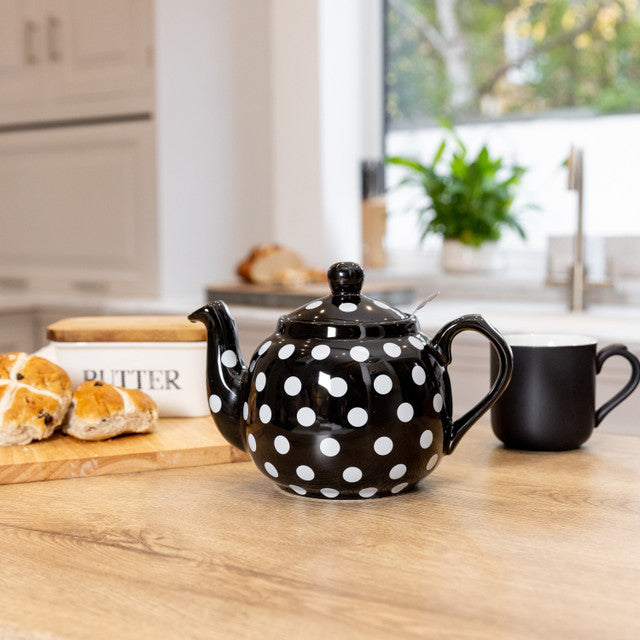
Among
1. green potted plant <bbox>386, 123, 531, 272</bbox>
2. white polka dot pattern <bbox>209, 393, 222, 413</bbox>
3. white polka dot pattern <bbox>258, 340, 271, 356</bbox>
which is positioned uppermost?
green potted plant <bbox>386, 123, 531, 272</bbox>

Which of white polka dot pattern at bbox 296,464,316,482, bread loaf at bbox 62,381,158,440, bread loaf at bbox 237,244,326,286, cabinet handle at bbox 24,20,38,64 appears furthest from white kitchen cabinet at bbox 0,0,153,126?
white polka dot pattern at bbox 296,464,316,482

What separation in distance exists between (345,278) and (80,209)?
2.09 m

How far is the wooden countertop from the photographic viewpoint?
0.54m

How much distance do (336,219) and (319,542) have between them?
213 cm

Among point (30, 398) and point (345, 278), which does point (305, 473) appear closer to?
point (345, 278)

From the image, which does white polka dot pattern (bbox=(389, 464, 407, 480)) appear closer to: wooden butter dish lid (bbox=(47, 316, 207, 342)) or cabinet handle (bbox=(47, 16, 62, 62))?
wooden butter dish lid (bbox=(47, 316, 207, 342))

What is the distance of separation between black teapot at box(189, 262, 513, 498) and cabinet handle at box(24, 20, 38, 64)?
2234 mm

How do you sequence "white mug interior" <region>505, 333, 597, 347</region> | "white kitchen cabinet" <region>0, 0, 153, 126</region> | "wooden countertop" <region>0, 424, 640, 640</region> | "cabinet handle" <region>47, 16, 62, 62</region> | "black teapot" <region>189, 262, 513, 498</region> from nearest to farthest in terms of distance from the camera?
"wooden countertop" <region>0, 424, 640, 640</region>, "black teapot" <region>189, 262, 513, 498</region>, "white mug interior" <region>505, 333, 597, 347</region>, "white kitchen cabinet" <region>0, 0, 153, 126</region>, "cabinet handle" <region>47, 16, 62, 62</region>

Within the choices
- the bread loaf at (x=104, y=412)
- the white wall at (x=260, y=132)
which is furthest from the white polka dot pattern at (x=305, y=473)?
the white wall at (x=260, y=132)

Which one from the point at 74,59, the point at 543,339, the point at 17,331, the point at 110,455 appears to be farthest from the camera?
the point at 74,59

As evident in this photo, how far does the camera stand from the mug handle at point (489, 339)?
0.77 metres

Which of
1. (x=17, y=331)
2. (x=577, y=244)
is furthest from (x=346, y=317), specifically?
(x=17, y=331)

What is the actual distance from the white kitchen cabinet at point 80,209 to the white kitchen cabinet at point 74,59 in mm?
63

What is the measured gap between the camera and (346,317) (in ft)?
2.51
